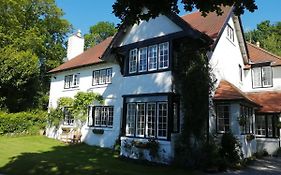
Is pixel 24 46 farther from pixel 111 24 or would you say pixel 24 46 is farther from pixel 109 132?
pixel 111 24

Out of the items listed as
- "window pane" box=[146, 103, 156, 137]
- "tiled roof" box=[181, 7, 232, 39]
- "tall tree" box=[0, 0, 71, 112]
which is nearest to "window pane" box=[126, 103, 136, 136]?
"window pane" box=[146, 103, 156, 137]

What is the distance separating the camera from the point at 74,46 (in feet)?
112

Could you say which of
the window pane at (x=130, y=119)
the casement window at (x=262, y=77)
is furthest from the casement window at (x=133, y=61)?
the casement window at (x=262, y=77)

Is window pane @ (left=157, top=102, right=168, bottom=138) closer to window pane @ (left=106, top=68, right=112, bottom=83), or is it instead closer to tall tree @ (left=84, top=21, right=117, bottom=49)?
window pane @ (left=106, top=68, right=112, bottom=83)

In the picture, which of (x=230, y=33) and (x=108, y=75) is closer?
(x=230, y=33)

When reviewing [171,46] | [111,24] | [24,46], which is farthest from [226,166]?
[111,24]

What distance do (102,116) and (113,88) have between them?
2498 millimetres

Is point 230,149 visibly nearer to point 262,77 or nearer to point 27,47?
point 262,77

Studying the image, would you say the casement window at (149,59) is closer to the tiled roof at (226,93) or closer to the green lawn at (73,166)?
the tiled roof at (226,93)

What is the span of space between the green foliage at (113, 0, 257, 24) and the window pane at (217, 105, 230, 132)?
9520mm

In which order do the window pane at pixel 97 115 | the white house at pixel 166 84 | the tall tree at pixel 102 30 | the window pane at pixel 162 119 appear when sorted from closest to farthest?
the window pane at pixel 162 119 < the white house at pixel 166 84 < the window pane at pixel 97 115 < the tall tree at pixel 102 30

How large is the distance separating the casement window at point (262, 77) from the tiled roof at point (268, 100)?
777 mm

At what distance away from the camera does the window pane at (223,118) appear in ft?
60.6

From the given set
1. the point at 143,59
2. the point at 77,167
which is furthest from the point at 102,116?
the point at 77,167
